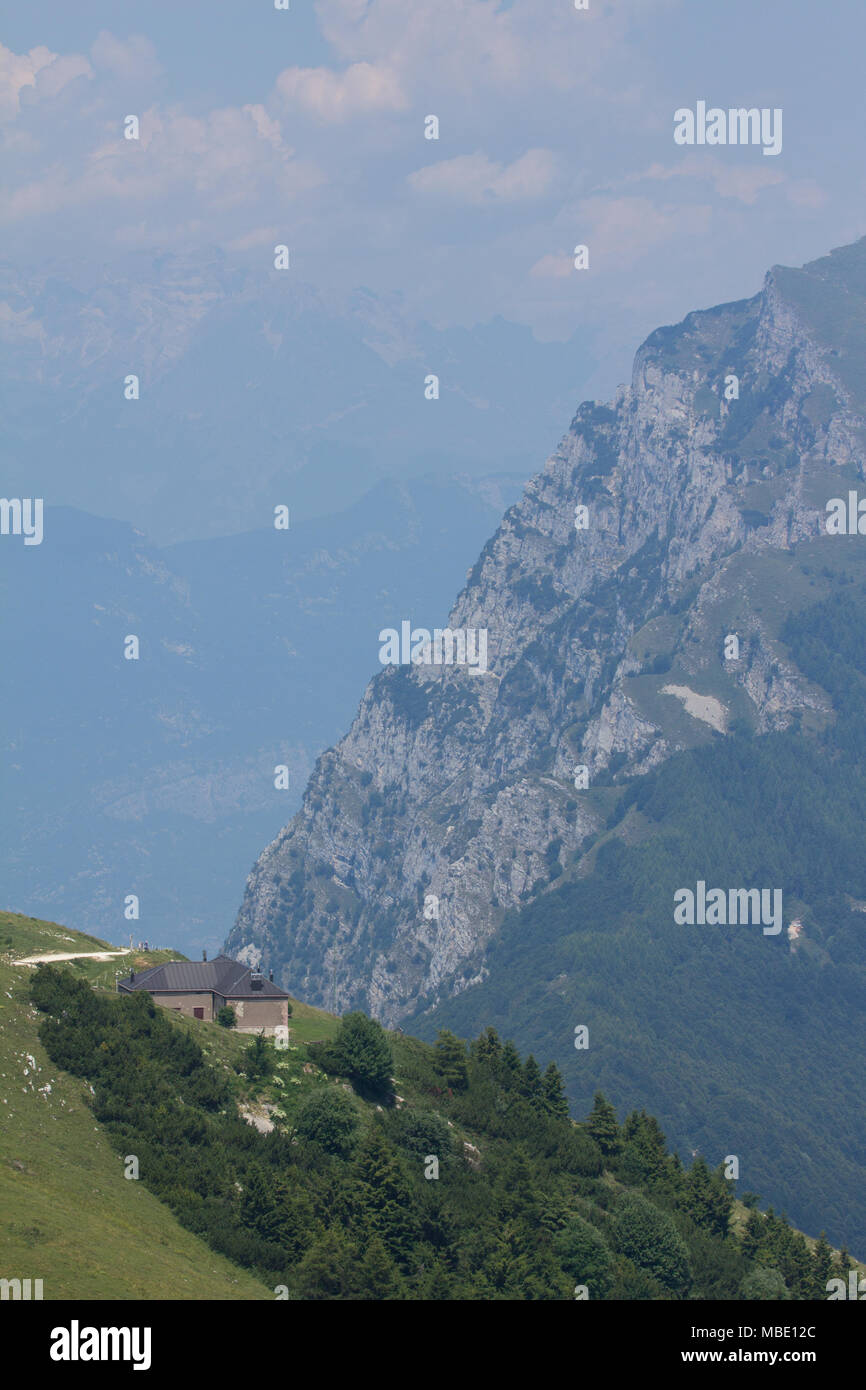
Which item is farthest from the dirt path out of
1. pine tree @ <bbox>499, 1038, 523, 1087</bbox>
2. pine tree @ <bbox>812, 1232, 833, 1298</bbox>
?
pine tree @ <bbox>812, 1232, 833, 1298</bbox>

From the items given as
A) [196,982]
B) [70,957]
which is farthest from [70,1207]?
[70,957]

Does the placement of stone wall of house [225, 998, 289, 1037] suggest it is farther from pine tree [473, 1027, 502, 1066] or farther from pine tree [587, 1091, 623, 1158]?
pine tree [587, 1091, 623, 1158]

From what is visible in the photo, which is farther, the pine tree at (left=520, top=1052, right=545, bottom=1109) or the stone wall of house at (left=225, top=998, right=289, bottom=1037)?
the pine tree at (left=520, top=1052, right=545, bottom=1109)

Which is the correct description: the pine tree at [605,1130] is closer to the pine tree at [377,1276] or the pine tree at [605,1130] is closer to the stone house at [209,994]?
the stone house at [209,994]

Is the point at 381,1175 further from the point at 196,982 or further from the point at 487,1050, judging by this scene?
the point at 487,1050
